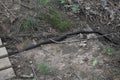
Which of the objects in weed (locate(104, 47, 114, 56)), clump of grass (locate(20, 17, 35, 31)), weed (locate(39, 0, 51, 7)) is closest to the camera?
weed (locate(104, 47, 114, 56))

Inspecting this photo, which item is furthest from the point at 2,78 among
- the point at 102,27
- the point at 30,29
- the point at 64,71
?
the point at 102,27

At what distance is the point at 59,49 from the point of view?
3.40 metres

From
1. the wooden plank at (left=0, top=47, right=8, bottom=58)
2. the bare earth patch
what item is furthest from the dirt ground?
the wooden plank at (left=0, top=47, right=8, bottom=58)

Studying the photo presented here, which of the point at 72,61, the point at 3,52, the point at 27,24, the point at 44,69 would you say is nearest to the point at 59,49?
the point at 72,61

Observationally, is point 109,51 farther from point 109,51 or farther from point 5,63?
point 5,63

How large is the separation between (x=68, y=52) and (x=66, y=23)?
54 cm

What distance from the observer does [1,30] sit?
3590mm

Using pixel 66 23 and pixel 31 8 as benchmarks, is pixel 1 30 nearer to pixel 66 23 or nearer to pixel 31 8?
pixel 31 8

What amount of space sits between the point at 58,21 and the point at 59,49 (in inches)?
19.8

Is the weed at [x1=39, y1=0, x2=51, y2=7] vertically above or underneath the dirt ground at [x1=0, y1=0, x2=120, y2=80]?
above

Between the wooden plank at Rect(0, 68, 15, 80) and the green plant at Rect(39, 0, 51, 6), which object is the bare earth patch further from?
the green plant at Rect(39, 0, 51, 6)

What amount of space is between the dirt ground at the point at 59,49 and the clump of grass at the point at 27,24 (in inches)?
1.7

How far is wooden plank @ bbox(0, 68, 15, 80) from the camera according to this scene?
9.61 feet

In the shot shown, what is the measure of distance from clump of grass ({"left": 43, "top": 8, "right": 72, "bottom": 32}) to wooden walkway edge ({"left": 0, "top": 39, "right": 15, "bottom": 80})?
85 cm
